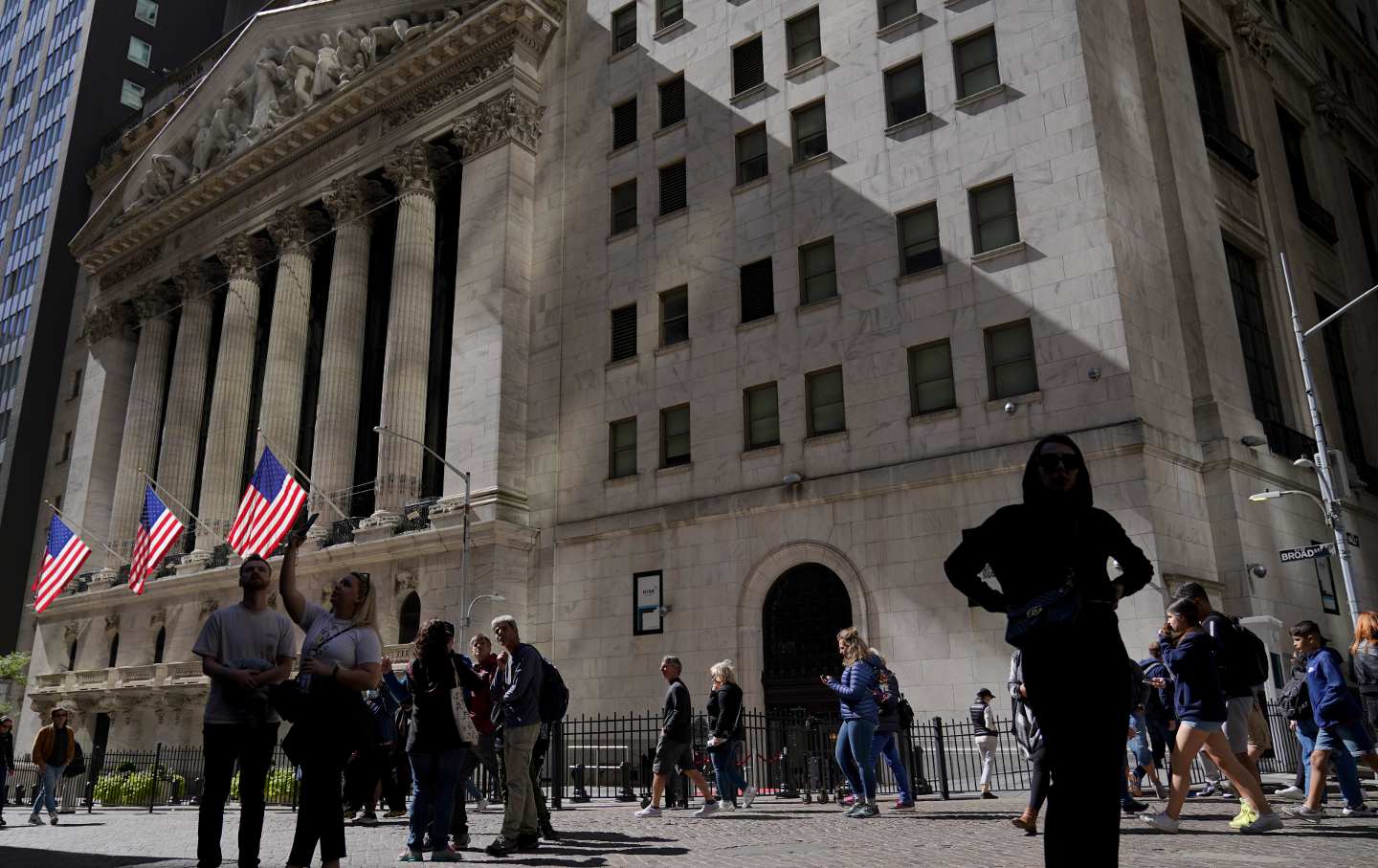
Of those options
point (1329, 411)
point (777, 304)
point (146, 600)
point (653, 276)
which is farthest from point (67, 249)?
point (1329, 411)

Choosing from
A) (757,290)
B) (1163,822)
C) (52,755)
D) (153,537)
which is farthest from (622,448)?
(1163,822)

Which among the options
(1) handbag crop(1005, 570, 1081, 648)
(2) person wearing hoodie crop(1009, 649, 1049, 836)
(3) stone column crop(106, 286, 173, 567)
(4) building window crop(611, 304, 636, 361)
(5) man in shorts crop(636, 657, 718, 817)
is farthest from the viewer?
(3) stone column crop(106, 286, 173, 567)

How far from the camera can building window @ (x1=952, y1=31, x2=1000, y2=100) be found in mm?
25734

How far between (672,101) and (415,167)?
1014 centimetres

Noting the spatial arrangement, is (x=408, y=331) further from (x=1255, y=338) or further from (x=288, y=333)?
(x=1255, y=338)

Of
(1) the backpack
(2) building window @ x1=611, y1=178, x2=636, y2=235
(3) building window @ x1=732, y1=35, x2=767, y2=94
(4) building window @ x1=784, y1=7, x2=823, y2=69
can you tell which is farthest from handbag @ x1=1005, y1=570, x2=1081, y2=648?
(2) building window @ x1=611, y1=178, x2=636, y2=235

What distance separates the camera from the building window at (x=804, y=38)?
29.4 m

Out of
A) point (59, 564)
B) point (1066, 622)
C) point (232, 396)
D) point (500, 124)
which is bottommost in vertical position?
point (1066, 622)

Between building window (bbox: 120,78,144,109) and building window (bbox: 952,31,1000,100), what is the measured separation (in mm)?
55884

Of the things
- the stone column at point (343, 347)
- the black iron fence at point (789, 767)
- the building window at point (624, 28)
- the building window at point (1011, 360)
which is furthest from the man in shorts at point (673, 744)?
the building window at point (624, 28)

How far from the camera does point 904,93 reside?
27.1 m

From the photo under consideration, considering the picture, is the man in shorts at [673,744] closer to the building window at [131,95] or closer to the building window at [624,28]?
the building window at [624,28]

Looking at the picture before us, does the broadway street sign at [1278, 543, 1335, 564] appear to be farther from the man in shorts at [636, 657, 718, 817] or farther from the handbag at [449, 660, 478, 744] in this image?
the handbag at [449, 660, 478, 744]

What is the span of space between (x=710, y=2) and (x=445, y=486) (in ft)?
55.4
